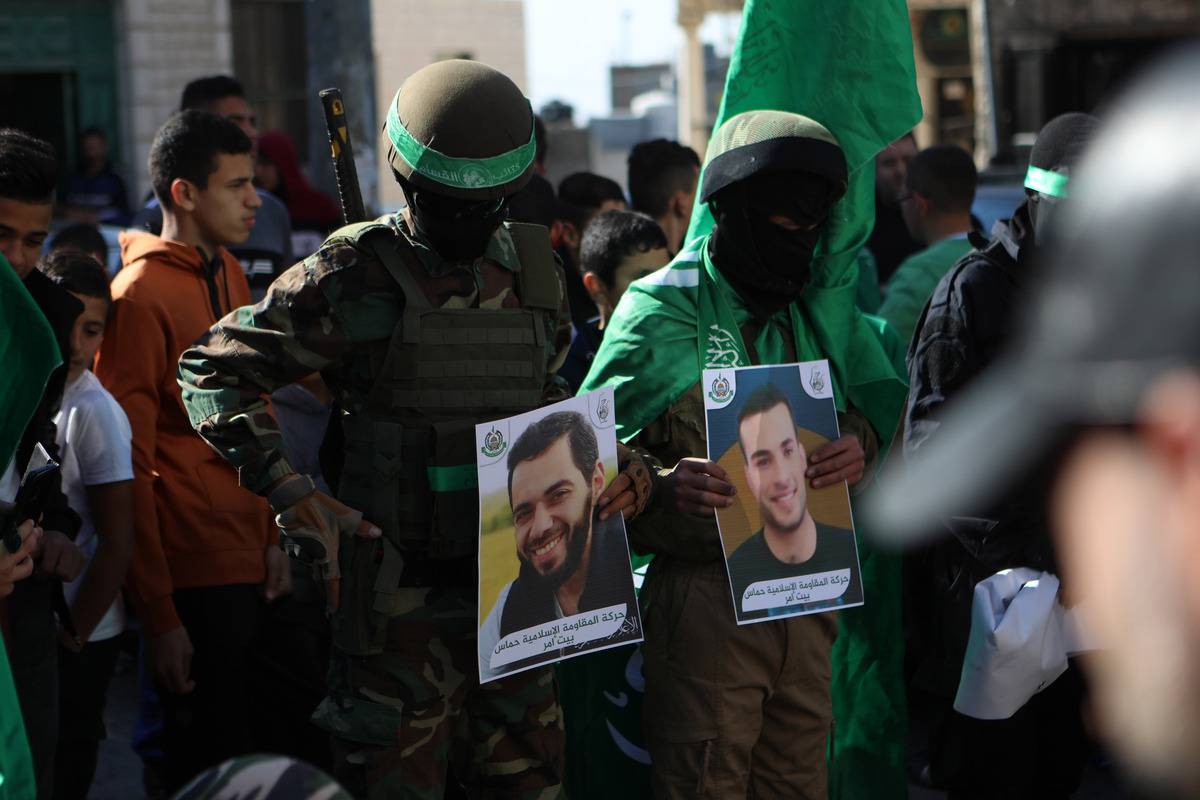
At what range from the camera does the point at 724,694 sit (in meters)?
3.39

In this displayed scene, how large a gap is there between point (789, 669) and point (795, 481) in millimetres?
432

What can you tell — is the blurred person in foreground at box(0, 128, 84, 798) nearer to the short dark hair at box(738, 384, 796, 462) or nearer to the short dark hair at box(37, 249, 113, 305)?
the short dark hair at box(37, 249, 113, 305)

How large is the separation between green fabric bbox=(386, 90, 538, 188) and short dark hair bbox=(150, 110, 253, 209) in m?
1.41

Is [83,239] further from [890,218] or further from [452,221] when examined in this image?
[890,218]

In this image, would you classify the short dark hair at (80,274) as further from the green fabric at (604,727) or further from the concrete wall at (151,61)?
the concrete wall at (151,61)

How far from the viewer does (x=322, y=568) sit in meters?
2.89

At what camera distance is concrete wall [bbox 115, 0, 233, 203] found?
14.3 meters

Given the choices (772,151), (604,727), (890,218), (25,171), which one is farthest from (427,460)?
(890,218)

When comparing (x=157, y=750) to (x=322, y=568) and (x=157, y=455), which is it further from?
(x=322, y=568)

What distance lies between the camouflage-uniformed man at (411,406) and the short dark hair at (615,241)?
1.68 metres

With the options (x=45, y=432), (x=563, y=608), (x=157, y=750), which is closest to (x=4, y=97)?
(x=157, y=750)

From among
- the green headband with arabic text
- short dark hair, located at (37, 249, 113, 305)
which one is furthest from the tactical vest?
the green headband with arabic text

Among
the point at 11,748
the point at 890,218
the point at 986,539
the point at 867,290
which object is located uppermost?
the point at 890,218

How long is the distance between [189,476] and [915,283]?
257 cm
